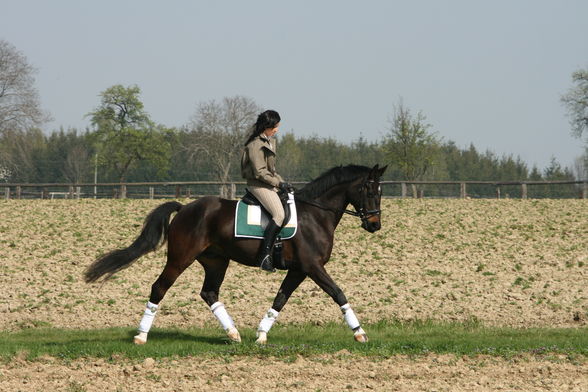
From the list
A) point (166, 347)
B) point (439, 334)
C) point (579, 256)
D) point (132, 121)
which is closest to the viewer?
point (166, 347)

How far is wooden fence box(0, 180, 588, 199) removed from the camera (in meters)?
35.0

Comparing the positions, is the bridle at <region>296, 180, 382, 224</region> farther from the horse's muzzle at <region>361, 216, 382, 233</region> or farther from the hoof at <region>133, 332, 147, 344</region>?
the hoof at <region>133, 332, 147, 344</region>

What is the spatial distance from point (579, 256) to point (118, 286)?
11617 millimetres

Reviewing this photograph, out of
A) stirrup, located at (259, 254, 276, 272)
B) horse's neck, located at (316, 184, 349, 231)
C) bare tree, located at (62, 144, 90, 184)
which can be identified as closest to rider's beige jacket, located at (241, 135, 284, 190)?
horse's neck, located at (316, 184, 349, 231)

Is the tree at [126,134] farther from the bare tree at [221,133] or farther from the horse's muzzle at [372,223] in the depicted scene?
the horse's muzzle at [372,223]

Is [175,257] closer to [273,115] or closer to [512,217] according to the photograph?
[273,115]

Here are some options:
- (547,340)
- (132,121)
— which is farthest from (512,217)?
(132,121)

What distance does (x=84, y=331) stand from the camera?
12.0 metres

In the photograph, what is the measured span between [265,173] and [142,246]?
2037 millimetres

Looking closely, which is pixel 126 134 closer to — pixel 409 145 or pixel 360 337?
pixel 409 145

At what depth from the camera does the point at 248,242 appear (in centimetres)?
966

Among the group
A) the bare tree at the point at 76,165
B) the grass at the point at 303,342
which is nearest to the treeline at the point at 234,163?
the bare tree at the point at 76,165

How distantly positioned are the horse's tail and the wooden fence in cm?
1066

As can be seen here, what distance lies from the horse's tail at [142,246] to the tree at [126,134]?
179 ft
